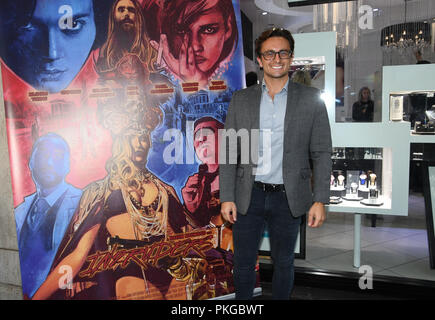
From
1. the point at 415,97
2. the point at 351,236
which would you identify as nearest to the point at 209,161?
the point at 415,97

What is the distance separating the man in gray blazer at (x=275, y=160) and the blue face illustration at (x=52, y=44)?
3.89 feet

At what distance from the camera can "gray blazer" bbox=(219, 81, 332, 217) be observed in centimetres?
163

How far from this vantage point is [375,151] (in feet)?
8.69

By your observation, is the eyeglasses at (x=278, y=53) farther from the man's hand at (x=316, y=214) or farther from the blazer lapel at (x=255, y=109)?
the man's hand at (x=316, y=214)

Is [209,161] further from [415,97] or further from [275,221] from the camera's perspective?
[415,97]

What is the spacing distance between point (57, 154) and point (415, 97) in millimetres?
2963

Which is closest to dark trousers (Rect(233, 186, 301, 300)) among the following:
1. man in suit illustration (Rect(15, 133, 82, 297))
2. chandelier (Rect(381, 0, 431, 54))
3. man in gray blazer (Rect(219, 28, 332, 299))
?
man in gray blazer (Rect(219, 28, 332, 299))

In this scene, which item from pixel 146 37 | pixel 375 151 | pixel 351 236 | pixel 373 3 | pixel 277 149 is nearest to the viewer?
pixel 277 149

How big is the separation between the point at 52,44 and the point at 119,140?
2.65 feet

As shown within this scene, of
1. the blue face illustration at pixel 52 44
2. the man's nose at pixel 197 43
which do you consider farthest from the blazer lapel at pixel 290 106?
the blue face illustration at pixel 52 44

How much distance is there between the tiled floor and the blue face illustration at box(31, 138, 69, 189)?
2.10m

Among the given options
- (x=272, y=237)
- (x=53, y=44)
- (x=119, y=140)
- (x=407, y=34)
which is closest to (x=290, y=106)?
(x=272, y=237)

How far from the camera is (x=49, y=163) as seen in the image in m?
2.14
